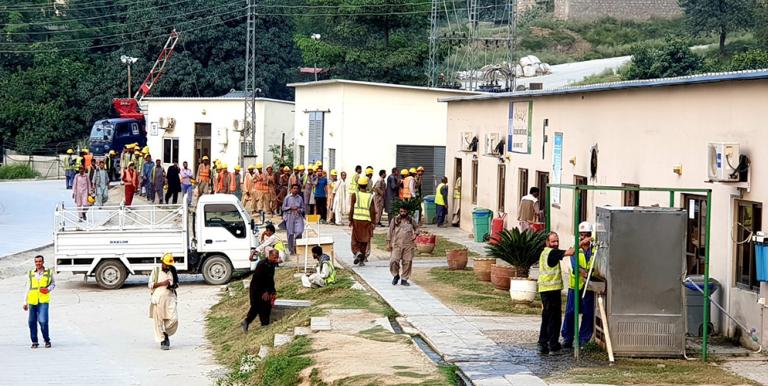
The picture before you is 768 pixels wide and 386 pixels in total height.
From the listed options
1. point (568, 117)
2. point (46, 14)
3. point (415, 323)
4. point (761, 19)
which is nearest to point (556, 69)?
point (761, 19)

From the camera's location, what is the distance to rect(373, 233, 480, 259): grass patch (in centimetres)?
2983

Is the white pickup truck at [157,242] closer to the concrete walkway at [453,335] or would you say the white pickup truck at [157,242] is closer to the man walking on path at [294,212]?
the man walking on path at [294,212]

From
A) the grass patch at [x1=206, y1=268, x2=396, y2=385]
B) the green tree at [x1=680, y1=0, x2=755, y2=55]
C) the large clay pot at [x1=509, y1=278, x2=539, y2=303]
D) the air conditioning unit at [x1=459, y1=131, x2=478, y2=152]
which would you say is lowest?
the grass patch at [x1=206, y1=268, x2=396, y2=385]

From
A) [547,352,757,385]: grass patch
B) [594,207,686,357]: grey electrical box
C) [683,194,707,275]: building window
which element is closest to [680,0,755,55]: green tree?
[683,194,707,275]: building window

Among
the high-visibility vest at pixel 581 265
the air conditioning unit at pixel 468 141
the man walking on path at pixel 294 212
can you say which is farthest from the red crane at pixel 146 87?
the high-visibility vest at pixel 581 265

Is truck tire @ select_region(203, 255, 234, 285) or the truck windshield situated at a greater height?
the truck windshield

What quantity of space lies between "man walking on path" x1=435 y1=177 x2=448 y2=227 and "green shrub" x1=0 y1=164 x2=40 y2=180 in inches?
1537

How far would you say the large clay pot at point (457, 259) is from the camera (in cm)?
2614

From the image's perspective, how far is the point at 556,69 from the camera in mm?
78438

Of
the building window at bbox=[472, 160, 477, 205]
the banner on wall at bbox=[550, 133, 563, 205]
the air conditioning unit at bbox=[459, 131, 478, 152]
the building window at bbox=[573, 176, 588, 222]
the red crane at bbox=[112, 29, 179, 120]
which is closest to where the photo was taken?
the building window at bbox=[573, 176, 588, 222]

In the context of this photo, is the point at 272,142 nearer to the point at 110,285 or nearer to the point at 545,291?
the point at 110,285

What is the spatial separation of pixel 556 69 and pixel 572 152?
5263 cm

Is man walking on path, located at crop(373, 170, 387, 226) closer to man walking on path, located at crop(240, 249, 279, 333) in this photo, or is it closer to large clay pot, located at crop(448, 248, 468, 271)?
large clay pot, located at crop(448, 248, 468, 271)

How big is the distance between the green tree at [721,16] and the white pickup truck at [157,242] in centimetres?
5754
